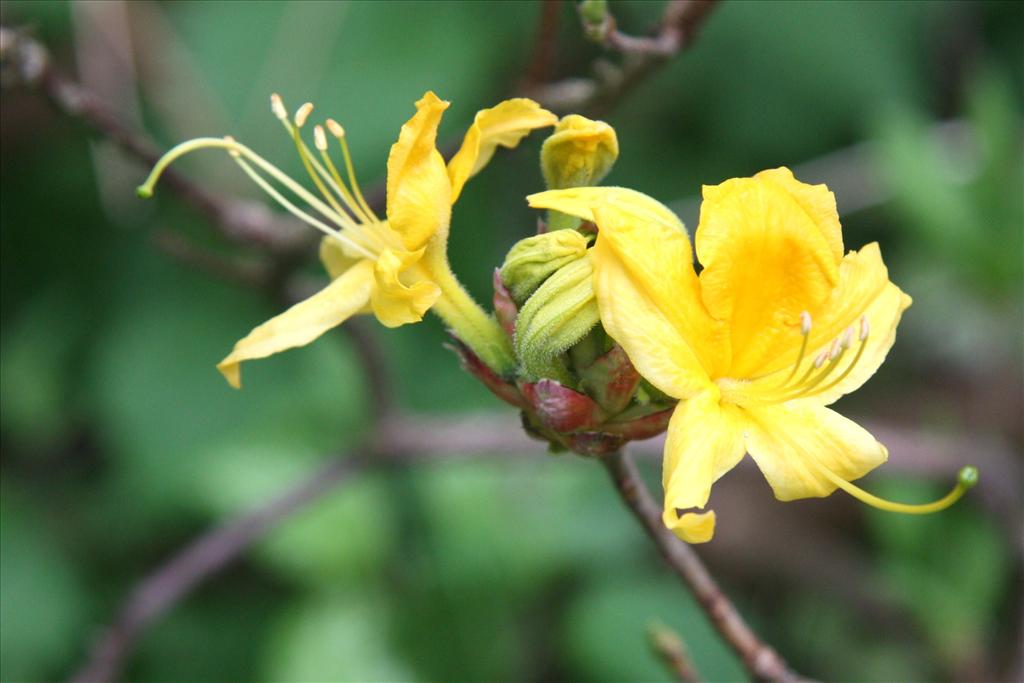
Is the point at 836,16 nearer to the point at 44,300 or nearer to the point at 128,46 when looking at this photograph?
the point at 128,46

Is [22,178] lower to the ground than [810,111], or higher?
higher

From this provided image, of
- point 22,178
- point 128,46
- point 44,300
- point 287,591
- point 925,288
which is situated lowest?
point 925,288

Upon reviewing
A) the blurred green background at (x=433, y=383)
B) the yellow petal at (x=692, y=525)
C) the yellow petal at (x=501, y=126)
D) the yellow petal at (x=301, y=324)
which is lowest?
the blurred green background at (x=433, y=383)

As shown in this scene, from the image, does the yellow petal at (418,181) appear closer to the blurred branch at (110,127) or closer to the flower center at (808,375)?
the flower center at (808,375)

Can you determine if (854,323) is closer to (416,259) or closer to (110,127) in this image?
(416,259)

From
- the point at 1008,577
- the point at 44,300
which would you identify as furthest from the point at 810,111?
the point at 44,300

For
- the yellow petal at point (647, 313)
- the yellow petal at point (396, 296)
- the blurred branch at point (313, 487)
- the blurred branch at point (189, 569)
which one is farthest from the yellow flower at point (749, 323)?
the blurred branch at point (189, 569)
